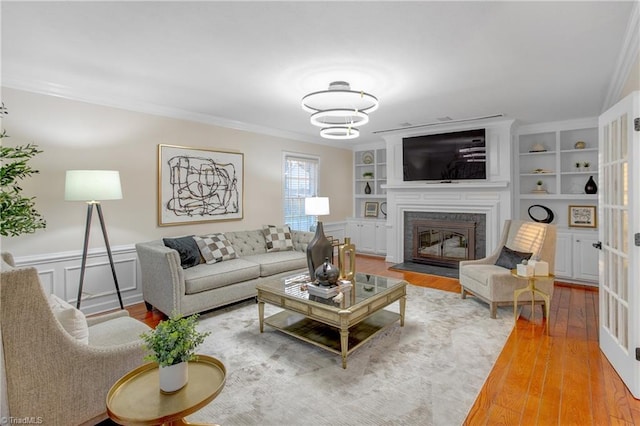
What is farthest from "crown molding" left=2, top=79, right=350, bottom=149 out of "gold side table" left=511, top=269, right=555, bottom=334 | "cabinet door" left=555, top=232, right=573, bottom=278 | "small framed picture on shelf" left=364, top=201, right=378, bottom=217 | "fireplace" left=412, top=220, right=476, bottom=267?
"cabinet door" left=555, top=232, right=573, bottom=278

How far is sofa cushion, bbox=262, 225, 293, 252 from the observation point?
4987 mm

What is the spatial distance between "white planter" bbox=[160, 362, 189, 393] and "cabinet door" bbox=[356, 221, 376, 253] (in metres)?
6.10

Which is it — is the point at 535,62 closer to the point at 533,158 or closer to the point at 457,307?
the point at 457,307

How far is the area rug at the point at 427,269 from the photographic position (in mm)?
5479

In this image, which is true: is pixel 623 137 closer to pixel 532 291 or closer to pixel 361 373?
pixel 532 291

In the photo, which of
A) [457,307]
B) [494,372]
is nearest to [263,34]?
[494,372]

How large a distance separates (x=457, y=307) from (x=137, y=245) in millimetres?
3845

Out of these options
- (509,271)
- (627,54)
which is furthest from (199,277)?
(627,54)

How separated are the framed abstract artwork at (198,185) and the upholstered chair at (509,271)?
3499mm

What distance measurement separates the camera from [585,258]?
190 inches

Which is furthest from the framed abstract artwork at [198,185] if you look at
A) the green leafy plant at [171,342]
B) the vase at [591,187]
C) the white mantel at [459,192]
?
the vase at [591,187]

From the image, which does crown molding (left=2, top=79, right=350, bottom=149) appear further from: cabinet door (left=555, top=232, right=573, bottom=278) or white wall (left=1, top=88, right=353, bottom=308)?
cabinet door (left=555, top=232, right=573, bottom=278)

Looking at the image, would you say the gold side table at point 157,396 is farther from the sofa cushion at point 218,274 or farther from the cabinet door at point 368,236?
the cabinet door at point 368,236

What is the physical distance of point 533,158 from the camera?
5613mm
